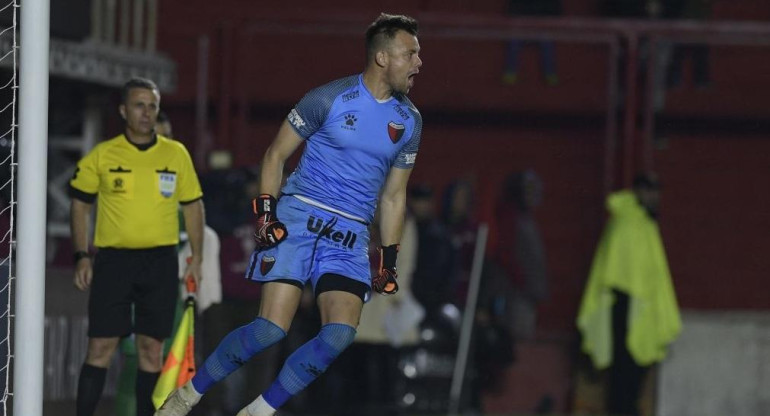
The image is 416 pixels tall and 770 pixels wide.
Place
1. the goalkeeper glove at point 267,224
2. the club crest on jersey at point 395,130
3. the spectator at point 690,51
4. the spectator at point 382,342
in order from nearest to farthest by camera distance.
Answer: the goalkeeper glove at point 267,224 < the club crest on jersey at point 395,130 < the spectator at point 382,342 < the spectator at point 690,51

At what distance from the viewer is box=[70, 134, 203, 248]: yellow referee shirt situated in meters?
9.53

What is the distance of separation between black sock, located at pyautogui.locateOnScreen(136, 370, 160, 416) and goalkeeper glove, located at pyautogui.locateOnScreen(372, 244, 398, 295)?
6.02 ft

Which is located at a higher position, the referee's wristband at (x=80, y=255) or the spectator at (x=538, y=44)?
the spectator at (x=538, y=44)

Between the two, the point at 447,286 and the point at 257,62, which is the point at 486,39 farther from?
the point at 447,286

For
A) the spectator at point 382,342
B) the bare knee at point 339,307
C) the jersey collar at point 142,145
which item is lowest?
the spectator at point 382,342

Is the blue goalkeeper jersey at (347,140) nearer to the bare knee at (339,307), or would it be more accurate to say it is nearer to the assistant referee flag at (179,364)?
the bare knee at (339,307)

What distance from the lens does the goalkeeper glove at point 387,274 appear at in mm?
8359

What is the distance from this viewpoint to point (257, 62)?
17.1m

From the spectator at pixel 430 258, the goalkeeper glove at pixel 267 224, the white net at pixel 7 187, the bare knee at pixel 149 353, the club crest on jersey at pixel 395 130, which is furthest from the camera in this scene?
the spectator at pixel 430 258

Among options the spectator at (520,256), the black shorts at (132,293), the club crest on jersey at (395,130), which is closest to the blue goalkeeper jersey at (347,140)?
the club crest on jersey at (395,130)

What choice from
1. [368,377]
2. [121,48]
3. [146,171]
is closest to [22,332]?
[146,171]

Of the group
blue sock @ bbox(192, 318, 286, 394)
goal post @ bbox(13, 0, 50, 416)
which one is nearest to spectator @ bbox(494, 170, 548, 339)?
blue sock @ bbox(192, 318, 286, 394)

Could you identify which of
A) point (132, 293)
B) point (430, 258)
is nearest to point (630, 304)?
point (430, 258)

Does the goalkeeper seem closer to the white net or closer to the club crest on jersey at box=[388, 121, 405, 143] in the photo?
the club crest on jersey at box=[388, 121, 405, 143]
